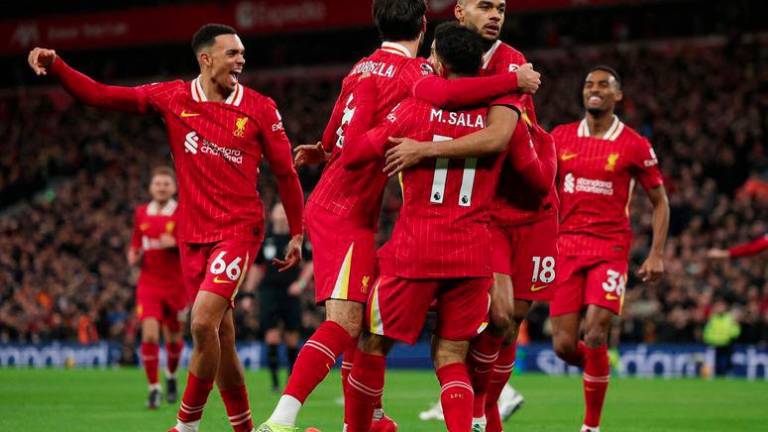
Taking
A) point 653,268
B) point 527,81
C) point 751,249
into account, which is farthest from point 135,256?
point 527,81

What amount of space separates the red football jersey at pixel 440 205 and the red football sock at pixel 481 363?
1074 millimetres

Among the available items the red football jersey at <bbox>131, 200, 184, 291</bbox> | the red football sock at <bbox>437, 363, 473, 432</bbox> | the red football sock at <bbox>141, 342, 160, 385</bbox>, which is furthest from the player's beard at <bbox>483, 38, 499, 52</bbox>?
the red football jersey at <bbox>131, 200, 184, 291</bbox>

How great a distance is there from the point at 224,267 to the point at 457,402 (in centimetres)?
212

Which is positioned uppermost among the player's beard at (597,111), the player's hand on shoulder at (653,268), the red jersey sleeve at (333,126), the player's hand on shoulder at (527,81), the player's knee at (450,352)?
the player's beard at (597,111)

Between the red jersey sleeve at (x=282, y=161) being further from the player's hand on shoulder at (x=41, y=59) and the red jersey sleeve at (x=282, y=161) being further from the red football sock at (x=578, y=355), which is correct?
the red football sock at (x=578, y=355)

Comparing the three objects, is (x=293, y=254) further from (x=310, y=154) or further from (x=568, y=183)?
(x=568, y=183)

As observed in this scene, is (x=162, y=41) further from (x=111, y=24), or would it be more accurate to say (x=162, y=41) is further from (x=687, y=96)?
(x=687, y=96)

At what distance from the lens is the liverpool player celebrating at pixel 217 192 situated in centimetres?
792

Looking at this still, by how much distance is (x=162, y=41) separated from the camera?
1455 inches

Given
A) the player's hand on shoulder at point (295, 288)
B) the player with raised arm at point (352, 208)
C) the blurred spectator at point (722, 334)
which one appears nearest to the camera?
the player with raised arm at point (352, 208)

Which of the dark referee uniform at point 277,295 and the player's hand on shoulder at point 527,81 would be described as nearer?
the player's hand on shoulder at point 527,81

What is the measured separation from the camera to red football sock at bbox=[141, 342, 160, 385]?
1329 centimetres

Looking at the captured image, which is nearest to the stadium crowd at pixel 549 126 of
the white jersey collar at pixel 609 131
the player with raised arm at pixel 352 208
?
the white jersey collar at pixel 609 131

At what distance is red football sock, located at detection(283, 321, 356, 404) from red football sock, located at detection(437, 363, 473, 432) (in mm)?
670
